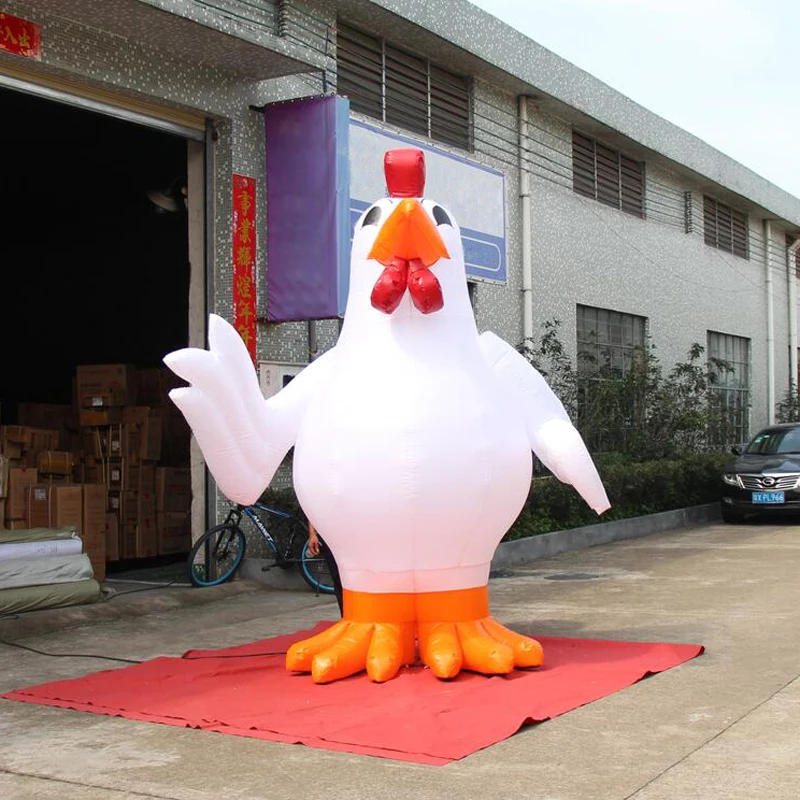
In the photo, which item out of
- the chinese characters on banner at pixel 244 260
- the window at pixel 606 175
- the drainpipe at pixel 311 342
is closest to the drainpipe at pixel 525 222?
the window at pixel 606 175

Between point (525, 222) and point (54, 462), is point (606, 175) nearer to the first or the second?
point (525, 222)

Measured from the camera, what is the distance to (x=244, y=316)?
1046 centimetres

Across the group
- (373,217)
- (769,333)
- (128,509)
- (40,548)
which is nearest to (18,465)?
(128,509)

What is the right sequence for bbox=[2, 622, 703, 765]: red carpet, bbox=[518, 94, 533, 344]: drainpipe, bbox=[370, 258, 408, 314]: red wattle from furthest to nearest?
bbox=[518, 94, 533, 344]: drainpipe, bbox=[370, 258, 408, 314]: red wattle, bbox=[2, 622, 703, 765]: red carpet

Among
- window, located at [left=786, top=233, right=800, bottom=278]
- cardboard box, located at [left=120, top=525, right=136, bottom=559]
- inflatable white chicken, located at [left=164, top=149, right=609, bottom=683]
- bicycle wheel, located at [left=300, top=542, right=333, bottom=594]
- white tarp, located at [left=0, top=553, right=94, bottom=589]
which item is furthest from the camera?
window, located at [left=786, top=233, right=800, bottom=278]

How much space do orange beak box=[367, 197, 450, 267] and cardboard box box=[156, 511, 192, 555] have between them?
22.0 ft

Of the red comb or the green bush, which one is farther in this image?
the green bush

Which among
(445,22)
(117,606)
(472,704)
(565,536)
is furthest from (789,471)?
(472,704)

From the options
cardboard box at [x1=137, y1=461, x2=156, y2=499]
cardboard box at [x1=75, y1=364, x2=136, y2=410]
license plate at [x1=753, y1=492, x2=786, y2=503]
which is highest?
cardboard box at [x1=75, y1=364, x2=136, y2=410]

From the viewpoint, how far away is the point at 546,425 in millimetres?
6578

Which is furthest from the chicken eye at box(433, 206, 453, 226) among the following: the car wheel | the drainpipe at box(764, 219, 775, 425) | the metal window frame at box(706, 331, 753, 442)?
the drainpipe at box(764, 219, 775, 425)

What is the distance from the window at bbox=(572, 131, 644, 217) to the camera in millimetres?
16531

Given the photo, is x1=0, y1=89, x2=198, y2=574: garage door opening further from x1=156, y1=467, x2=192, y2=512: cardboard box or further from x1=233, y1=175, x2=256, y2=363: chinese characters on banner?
x1=233, y1=175, x2=256, y2=363: chinese characters on banner

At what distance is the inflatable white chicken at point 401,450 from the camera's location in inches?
238
